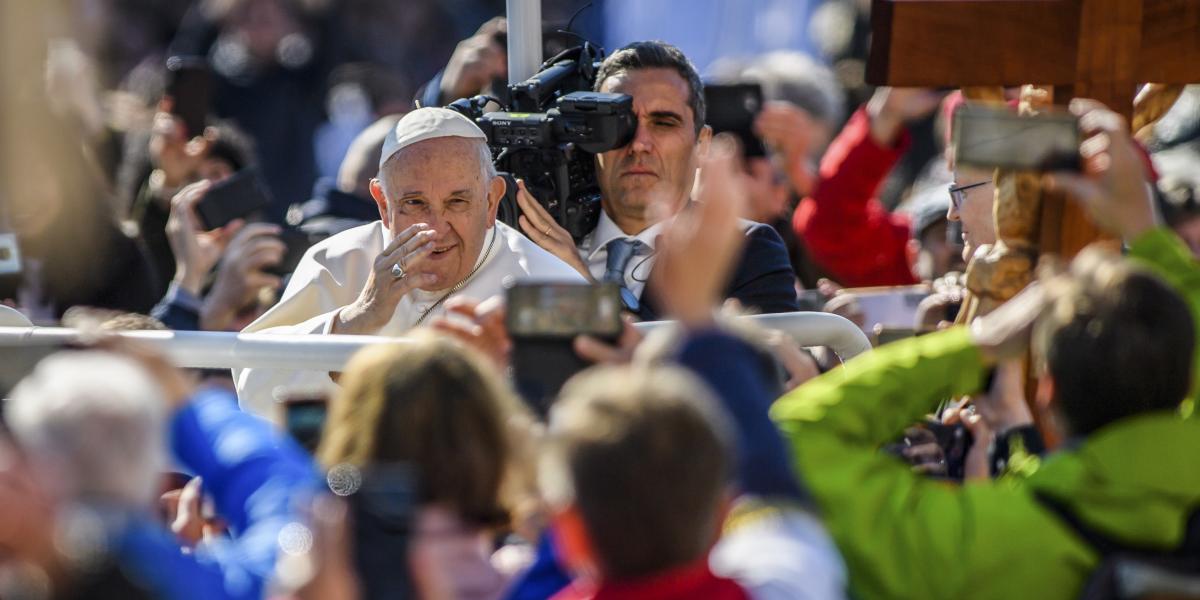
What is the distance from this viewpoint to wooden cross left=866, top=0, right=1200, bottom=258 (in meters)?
3.50

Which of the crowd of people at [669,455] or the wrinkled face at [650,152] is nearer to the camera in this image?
the crowd of people at [669,455]

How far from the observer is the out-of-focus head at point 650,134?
471 cm

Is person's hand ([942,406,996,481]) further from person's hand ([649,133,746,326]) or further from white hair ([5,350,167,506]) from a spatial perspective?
white hair ([5,350,167,506])

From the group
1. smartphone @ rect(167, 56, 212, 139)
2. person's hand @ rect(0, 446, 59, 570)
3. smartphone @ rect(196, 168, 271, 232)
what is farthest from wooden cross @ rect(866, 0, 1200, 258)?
smartphone @ rect(167, 56, 212, 139)

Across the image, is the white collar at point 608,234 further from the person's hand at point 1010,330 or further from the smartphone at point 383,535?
the smartphone at point 383,535

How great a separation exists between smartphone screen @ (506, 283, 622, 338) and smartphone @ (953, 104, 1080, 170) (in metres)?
0.62

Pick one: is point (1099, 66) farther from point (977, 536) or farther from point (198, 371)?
point (198, 371)

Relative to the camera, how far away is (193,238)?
217 inches

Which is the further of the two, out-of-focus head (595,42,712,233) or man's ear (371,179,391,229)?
out-of-focus head (595,42,712,233)

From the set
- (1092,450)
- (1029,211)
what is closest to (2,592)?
(1092,450)

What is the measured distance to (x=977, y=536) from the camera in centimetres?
256

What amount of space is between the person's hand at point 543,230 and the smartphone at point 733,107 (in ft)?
4.48

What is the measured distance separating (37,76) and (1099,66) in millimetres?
4042

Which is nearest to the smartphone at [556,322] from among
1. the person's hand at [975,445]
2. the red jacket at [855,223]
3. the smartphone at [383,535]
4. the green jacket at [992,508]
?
the green jacket at [992,508]
